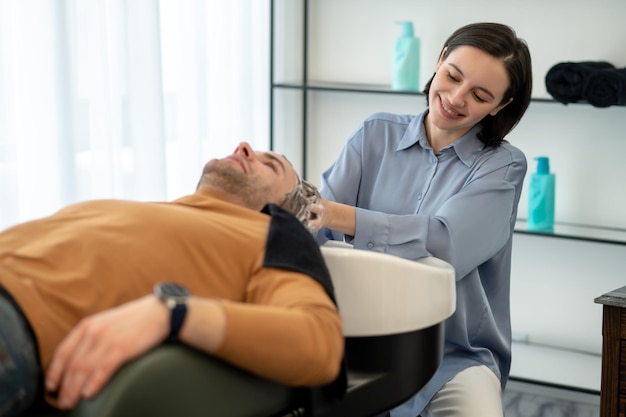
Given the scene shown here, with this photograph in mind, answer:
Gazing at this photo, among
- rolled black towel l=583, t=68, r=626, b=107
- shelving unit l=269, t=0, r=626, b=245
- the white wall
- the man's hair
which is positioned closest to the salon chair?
the man's hair

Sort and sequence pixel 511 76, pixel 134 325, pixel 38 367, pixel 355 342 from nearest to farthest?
pixel 134 325 → pixel 38 367 → pixel 355 342 → pixel 511 76

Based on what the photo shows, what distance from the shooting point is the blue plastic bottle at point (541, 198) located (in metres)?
2.58

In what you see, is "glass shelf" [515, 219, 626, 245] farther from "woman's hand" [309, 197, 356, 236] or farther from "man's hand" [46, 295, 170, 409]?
"man's hand" [46, 295, 170, 409]

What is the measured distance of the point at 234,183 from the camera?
1370 millimetres

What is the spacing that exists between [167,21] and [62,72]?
50 centimetres

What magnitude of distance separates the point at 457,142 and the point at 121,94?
2.94 ft

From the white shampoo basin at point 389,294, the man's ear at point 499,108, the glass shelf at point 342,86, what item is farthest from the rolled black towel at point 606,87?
the white shampoo basin at point 389,294

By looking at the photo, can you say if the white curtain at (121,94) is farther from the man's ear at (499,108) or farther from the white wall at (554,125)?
the man's ear at (499,108)

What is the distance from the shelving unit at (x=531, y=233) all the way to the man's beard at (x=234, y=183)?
4.67 ft

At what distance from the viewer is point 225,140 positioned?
2.71 m

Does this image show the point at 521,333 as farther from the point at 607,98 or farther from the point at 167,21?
the point at 167,21

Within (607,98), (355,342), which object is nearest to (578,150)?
(607,98)

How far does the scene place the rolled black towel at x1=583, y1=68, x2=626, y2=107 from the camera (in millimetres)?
2363

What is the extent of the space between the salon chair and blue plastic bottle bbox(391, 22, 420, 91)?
59.5 inches
